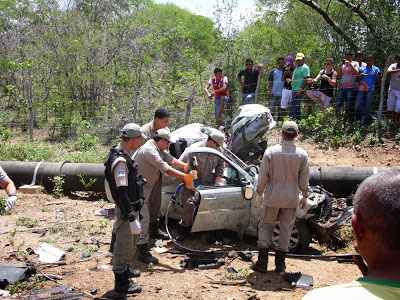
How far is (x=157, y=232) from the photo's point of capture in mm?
8258

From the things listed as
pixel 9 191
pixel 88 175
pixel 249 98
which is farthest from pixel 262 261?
pixel 249 98

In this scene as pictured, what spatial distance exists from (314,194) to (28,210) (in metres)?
5.35

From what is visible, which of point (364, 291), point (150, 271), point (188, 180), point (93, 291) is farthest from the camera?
point (188, 180)

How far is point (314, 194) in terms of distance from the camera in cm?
777

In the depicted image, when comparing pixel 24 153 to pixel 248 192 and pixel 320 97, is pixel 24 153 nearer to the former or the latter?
pixel 320 97

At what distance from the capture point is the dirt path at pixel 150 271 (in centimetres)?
640

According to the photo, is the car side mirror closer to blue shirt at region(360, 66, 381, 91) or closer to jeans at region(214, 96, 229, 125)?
blue shirt at region(360, 66, 381, 91)

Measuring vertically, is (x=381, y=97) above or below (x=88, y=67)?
below

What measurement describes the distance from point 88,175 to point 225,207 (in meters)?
4.13

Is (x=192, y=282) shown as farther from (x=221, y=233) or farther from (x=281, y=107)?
(x=281, y=107)

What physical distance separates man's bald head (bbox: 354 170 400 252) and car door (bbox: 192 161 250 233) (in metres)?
5.86

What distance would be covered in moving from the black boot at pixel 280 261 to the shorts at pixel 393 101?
23.0 ft

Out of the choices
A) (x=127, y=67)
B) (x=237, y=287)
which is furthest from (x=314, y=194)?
(x=127, y=67)

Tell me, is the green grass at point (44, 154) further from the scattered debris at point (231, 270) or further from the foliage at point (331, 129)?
the scattered debris at point (231, 270)
